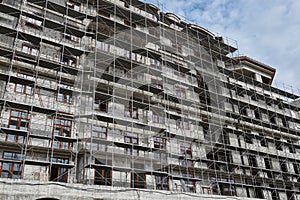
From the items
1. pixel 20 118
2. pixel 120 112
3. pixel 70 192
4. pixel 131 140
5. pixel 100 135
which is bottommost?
pixel 70 192

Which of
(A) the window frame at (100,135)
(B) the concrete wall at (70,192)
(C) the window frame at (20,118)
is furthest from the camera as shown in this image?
(A) the window frame at (100,135)

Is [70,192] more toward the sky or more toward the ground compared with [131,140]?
more toward the ground

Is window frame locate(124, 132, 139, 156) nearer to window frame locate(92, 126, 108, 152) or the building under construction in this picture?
the building under construction

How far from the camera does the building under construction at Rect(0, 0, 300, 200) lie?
51.5 feet

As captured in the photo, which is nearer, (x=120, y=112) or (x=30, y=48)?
(x=30, y=48)

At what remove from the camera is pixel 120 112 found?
64.3ft

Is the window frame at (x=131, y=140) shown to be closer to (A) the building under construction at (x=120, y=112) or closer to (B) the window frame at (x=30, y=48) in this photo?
(A) the building under construction at (x=120, y=112)

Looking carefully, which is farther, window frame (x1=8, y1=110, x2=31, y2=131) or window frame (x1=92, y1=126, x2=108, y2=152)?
Answer: window frame (x1=92, y1=126, x2=108, y2=152)

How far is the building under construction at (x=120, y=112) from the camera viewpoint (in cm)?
1569

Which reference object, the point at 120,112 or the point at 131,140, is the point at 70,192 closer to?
the point at 131,140

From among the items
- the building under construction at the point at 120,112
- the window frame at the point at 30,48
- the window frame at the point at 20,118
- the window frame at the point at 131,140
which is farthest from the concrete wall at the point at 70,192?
the window frame at the point at 30,48

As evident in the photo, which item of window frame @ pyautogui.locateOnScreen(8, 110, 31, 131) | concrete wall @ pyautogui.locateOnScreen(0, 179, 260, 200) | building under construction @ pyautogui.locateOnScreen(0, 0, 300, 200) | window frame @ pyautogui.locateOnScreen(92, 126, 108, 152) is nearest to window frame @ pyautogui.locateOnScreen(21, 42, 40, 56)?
building under construction @ pyautogui.locateOnScreen(0, 0, 300, 200)

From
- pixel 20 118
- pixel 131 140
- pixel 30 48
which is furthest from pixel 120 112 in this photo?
pixel 30 48

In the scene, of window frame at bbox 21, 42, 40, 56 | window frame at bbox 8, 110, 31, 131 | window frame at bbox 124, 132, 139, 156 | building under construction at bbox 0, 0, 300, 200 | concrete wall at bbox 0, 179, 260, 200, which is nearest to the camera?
concrete wall at bbox 0, 179, 260, 200
